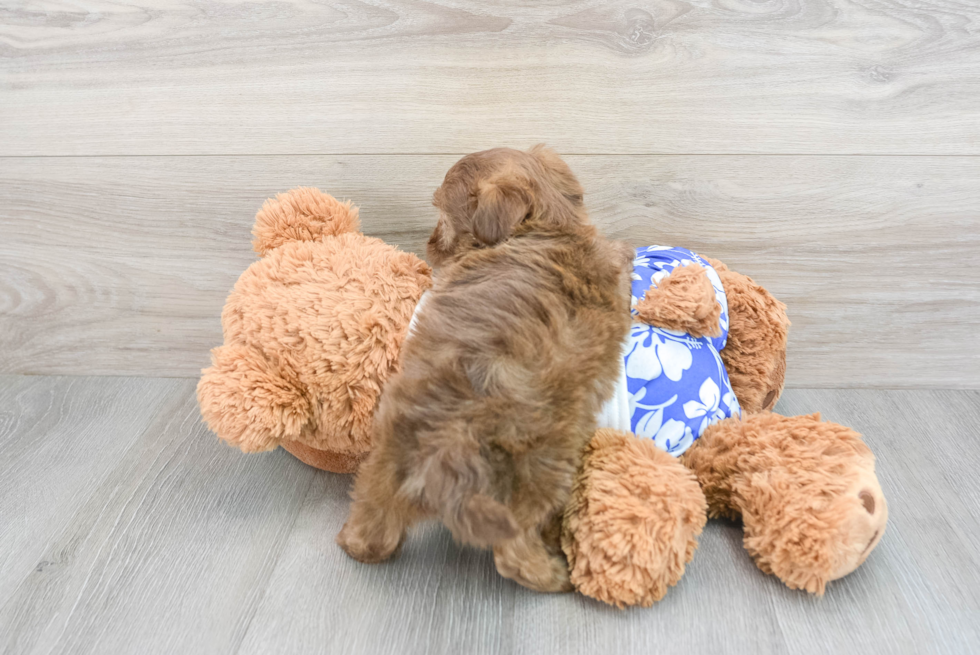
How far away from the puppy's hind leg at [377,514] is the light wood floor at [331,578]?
4 cm

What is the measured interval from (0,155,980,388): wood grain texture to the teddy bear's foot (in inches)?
16.0

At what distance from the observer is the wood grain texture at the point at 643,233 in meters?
0.92

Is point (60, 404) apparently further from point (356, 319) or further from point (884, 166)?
point (884, 166)

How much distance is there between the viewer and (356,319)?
0.74 meters

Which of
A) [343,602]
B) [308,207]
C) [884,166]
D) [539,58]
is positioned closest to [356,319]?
[308,207]

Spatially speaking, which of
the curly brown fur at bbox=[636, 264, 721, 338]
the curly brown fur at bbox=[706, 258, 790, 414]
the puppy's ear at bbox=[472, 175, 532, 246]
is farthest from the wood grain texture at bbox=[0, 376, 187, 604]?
the curly brown fur at bbox=[706, 258, 790, 414]

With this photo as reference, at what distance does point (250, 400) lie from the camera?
0.71 m

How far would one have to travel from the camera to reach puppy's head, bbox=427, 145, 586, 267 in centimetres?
70

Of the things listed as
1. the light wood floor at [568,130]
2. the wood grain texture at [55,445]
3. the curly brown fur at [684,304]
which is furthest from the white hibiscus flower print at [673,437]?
the wood grain texture at [55,445]

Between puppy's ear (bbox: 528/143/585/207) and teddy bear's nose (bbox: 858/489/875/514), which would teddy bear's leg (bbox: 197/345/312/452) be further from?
teddy bear's nose (bbox: 858/489/875/514)

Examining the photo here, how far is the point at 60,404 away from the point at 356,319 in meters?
0.69

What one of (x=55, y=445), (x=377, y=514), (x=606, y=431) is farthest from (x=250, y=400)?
(x=55, y=445)

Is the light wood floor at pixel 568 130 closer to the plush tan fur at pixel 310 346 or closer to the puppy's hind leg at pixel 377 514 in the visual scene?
the plush tan fur at pixel 310 346

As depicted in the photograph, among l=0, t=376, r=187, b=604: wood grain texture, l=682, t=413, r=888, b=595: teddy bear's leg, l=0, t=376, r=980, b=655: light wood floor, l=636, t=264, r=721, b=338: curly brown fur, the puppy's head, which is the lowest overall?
l=0, t=376, r=187, b=604: wood grain texture
